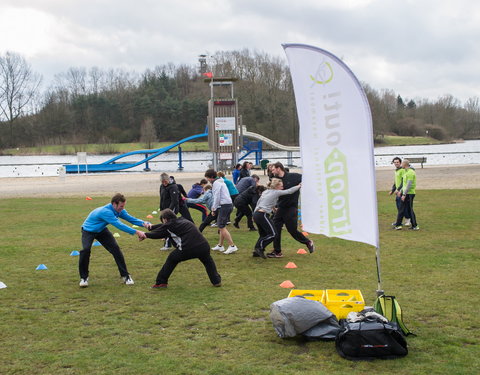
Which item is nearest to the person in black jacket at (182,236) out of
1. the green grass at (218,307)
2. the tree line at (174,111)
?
the green grass at (218,307)

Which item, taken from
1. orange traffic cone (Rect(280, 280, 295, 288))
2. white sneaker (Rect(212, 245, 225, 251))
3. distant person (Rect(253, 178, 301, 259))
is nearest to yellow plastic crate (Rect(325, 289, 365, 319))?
orange traffic cone (Rect(280, 280, 295, 288))

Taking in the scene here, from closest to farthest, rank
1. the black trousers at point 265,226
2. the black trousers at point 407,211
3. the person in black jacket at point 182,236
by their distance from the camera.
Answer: the person in black jacket at point 182,236 → the black trousers at point 265,226 → the black trousers at point 407,211

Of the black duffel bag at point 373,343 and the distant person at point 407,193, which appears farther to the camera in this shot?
the distant person at point 407,193

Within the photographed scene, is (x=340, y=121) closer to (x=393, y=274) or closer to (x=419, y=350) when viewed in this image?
(x=419, y=350)

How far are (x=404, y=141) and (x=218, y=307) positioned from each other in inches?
3232

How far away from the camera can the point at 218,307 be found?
7.30 m

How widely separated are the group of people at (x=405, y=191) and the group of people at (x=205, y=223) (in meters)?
3.78

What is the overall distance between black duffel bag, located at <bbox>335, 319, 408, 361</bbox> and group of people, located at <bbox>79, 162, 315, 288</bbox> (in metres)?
3.30

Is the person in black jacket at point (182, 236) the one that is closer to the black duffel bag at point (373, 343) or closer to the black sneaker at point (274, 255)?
the black sneaker at point (274, 255)

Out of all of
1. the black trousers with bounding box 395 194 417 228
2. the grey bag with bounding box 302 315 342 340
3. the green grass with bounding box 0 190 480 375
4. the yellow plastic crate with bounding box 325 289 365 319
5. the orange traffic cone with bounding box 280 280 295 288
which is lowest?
the green grass with bounding box 0 190 480 375

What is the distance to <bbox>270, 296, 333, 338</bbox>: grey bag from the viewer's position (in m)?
5.80

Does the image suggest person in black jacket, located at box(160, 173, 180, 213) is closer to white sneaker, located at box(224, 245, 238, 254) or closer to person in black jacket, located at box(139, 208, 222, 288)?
white sneaker, located at box(224, 245, 238, 254)

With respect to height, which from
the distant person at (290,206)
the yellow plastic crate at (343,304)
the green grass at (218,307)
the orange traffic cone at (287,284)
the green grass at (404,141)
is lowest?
the green grass at (218,307)

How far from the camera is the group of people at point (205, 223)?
8.11 m
